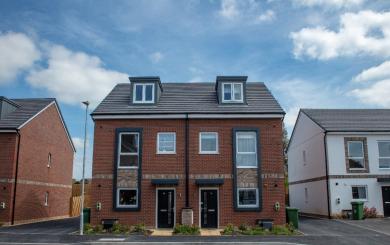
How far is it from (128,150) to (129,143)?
39cm

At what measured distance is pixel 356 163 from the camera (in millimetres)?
27719

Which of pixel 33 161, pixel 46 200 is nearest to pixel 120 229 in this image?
pixel 33 161

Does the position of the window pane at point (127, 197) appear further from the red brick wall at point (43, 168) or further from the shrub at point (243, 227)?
the red brick wall at point (43, 168)

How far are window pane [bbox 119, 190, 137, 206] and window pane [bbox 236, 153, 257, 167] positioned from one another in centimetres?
575

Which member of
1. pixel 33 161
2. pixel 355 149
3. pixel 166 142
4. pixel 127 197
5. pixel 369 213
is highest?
pixel 355 149

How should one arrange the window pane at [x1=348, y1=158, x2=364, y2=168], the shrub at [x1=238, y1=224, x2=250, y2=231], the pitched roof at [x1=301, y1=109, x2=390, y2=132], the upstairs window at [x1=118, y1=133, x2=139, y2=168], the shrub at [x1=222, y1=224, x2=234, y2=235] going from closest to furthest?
the shrub at [x1=222, y1=224, x2=234, y2=235], the shrub at [x1=238, y1=224, x2=250, y2=231], the upstairs window at [x1=118, y1=133, x2=139, y2=168], the window pane at [x1=348, y1=158, x2=364, y2=168], the pitched roof at [x1=301, y1=109, x2=390, y2=132]

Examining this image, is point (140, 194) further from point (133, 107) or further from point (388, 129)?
point (388, 129)

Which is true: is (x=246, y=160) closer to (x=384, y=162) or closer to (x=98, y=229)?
(x=98, y=229)

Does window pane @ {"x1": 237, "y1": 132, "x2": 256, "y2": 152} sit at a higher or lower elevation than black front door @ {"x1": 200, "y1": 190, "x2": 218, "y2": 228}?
higher

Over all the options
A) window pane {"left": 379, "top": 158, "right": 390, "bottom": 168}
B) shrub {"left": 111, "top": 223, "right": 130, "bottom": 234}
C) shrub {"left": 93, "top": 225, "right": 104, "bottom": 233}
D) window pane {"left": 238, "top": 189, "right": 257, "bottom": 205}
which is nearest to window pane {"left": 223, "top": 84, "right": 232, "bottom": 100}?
window pane {"left": 238, "top": 189, "right": 257, "bottom": 205}

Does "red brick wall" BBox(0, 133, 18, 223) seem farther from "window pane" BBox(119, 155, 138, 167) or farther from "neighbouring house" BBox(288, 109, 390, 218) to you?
"neighbouring house" BBox(288, 109, 390, 218)

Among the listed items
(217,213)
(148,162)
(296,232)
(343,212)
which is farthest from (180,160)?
(343,212)

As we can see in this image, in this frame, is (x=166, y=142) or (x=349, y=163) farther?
(x=349, y=163)

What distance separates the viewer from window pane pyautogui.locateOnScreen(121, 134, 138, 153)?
2262cm
